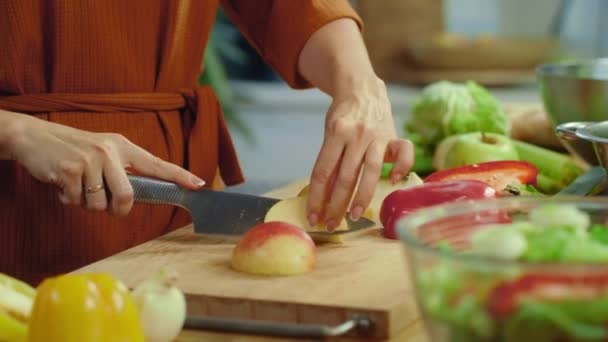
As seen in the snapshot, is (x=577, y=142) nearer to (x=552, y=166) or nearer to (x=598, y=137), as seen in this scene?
(x=598, y=137)

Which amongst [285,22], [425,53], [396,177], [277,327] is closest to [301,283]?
[277,327]

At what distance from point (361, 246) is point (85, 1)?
1.86 ft

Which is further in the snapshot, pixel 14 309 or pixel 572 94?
pixel 572 94

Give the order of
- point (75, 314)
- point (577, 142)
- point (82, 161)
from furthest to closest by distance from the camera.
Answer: point (577, 142) → point (82, 161) → point (75, 314)

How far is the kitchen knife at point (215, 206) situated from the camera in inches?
56.1

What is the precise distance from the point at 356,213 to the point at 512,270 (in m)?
0.66

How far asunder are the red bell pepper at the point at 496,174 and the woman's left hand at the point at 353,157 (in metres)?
0.10

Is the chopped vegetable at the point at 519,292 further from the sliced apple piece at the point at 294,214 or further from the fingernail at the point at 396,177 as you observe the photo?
the fingernail at the point at 396,177

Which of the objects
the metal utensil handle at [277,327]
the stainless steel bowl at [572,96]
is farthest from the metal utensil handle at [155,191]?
the stainless steel bowl at [572,96]

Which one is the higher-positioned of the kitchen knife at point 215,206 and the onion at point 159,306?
the onion at point 159,306

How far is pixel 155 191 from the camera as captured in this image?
142 cm

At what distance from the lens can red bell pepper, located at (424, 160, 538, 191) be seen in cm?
161

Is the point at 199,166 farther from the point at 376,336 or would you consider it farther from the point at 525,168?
the point at 376,336

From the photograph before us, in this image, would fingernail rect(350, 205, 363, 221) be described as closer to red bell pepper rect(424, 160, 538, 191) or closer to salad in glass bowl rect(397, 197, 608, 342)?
red bell pepper rect(424, 160, 538, 191)
